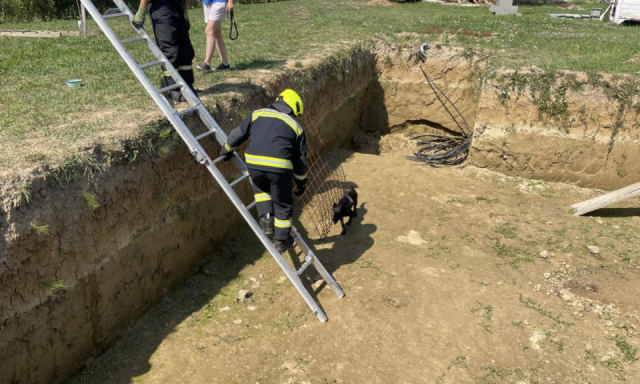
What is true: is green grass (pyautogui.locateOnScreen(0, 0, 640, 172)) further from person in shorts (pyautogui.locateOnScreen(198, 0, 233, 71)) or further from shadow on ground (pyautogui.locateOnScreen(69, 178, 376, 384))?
shadow on ground (pyautogui.locateOnScreen(69, 178, 376, 384))

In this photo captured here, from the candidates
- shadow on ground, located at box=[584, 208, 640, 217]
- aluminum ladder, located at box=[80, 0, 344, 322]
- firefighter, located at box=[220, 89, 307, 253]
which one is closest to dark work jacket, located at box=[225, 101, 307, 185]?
firefighter, located at box=[220, 89, 307, 253]

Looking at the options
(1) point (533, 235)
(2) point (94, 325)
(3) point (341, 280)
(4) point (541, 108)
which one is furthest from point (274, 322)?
(4) point (541, 108)

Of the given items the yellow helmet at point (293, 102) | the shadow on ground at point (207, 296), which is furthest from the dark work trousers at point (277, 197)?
the shadow on ground at point (207, 296)

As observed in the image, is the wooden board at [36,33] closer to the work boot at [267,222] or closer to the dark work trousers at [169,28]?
the dark work trousers at [169,28]

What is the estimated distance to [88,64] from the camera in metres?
7.60

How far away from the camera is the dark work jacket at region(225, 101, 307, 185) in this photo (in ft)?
15.9

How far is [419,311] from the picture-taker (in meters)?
5.38

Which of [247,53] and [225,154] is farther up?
[247,53]

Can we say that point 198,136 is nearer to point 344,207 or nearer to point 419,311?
point 344,207

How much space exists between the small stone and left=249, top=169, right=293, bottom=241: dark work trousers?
33.0 inches

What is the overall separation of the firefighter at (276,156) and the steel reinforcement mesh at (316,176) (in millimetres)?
1631

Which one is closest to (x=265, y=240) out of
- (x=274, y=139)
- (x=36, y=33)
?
(x=274, y=139)

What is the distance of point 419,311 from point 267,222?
202cm

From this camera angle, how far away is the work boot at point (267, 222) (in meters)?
5.28
